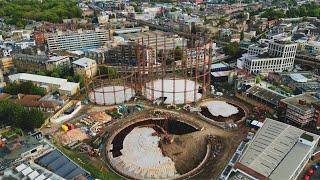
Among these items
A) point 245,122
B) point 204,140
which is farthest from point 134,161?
point 245,122

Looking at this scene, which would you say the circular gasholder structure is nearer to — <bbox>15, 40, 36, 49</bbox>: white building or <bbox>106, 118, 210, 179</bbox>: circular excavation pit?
<bbox>106, 118, 210, 179</bbox>: circular excavation pit

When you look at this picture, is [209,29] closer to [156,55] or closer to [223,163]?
[156,55]

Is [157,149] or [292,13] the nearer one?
[157,149]

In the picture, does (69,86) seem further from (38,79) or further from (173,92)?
(173,92)

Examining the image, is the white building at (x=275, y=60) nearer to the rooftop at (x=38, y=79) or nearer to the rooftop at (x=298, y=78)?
the rooftop at (x=298, y=78)

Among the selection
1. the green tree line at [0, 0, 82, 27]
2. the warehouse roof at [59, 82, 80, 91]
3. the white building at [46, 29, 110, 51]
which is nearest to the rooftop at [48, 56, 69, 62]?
the warehouse roof at [59, 82, 80, 91]

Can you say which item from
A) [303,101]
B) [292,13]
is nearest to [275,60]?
[303,101]
